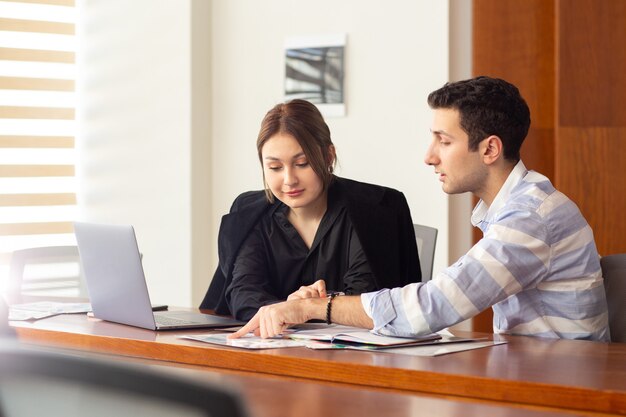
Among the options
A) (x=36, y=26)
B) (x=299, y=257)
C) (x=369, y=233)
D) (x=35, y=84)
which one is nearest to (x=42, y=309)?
(x=299, y=257)

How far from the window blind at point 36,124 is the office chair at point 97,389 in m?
4.48

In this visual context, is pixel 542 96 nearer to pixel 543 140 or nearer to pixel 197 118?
pixel 543 140

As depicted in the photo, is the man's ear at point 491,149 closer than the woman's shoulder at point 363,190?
Yes

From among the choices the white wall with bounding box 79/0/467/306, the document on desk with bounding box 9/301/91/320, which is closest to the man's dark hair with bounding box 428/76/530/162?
the document on desk with bounding box 9/301/91/320

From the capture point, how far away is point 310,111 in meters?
3.09

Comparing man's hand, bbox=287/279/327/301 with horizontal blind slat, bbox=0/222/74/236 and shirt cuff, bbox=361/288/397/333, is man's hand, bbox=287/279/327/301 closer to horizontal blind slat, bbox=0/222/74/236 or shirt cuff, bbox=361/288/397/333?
shirt cuff, bbox=361/288/397/333

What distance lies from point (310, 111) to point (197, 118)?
2.25 metres

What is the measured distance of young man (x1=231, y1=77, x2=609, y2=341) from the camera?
227 centimetres

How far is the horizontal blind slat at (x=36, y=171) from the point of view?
519 centimetres

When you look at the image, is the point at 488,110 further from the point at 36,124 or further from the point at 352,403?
the point at 36,124

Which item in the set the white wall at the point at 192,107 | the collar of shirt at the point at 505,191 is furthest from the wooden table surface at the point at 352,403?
the white wall at the point at 192,107

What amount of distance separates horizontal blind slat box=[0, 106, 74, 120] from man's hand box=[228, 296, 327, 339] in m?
3.29

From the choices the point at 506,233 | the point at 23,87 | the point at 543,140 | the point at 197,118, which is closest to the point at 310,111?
the point at 506,233

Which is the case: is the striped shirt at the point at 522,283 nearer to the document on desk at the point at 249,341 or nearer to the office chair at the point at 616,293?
A: the office chair at the point at 616,293
